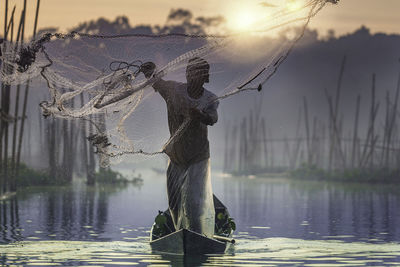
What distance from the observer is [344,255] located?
57.0 feet

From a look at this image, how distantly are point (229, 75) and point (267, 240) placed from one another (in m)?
4.94

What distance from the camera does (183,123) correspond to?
1686 centimetres

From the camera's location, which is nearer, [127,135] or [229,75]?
[229,75]

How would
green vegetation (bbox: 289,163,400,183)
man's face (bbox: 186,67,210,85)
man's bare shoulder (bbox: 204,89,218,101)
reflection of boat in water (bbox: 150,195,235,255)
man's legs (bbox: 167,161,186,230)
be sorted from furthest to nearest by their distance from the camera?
green vegetation (bbox: 289,163,400,183), man's legs (bbox: 167,161,186,230), man's face (bbox: 186,67,210,85), man's bare shoulder (bbox: 204,89,218,101), reflection of boat in water (bbox: 150,195,235,255)

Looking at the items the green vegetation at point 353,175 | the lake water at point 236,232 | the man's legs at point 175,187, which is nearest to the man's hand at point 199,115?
the man's legs at point 175,187

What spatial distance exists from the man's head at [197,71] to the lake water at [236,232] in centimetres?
297

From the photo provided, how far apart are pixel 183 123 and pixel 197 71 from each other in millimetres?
904

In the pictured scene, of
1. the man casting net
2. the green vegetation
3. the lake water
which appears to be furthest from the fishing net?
the green vegetation

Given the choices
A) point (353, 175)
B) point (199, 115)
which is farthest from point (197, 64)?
point (353, 175)

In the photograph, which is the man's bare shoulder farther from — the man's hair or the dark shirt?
the man's hair

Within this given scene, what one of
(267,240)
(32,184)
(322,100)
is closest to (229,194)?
(32,184)

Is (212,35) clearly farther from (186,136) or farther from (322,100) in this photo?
(322,100)

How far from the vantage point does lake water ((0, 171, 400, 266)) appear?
16.6 meters

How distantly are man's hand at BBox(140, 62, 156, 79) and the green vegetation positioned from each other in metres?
35.4
